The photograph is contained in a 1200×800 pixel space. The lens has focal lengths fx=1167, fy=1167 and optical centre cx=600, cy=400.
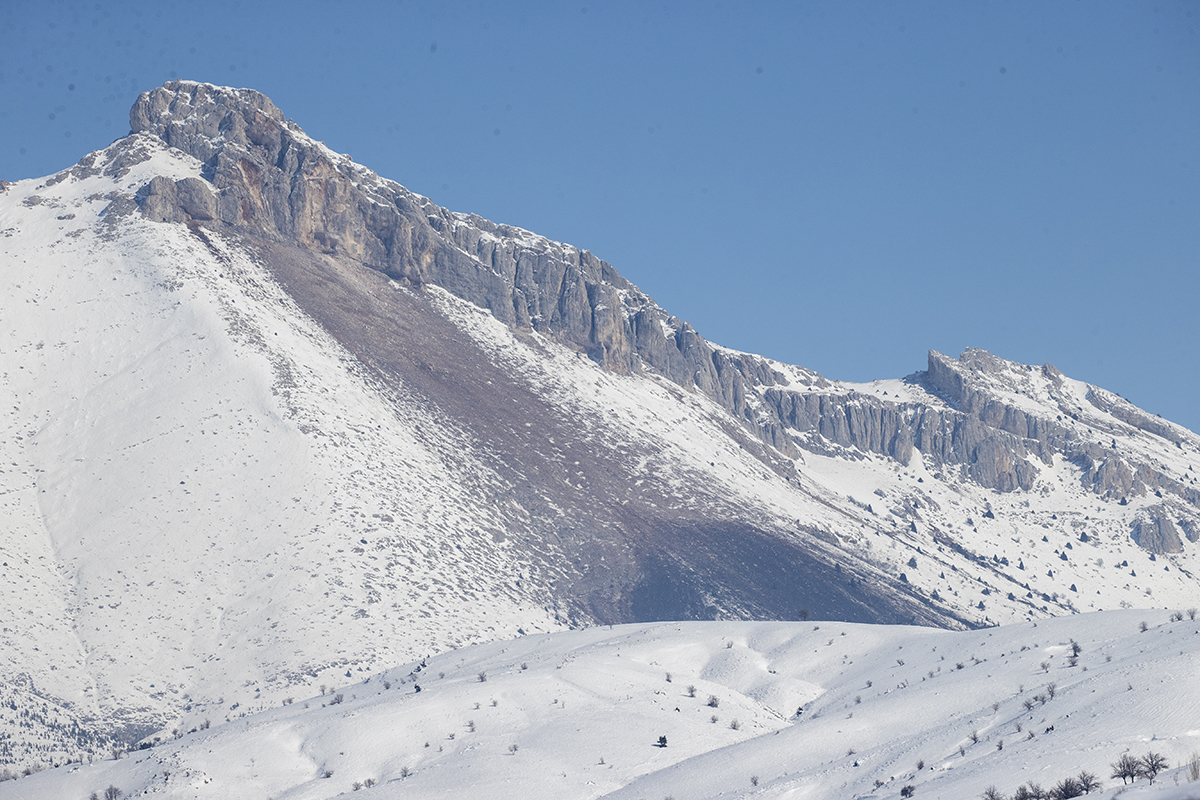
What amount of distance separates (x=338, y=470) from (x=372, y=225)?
60.2 metres

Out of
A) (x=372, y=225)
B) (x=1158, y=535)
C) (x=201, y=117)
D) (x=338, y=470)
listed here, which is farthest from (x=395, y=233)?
(x=1158, y=535)

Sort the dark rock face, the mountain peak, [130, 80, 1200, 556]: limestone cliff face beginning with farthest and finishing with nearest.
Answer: the dark rock face
the mountain peak
[130, 80, 1200, 556]: limestone cliff face

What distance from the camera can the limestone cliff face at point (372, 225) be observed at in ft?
434

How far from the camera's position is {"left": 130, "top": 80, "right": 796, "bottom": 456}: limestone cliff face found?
13225cm

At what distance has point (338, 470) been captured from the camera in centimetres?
9044

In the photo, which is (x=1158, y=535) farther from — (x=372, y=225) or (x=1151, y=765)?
(x=1151, y=765)

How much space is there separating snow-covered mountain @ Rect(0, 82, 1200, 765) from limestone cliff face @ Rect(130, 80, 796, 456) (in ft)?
1.41

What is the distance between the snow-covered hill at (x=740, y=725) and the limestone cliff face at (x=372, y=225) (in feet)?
329

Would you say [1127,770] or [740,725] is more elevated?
[1127,770]

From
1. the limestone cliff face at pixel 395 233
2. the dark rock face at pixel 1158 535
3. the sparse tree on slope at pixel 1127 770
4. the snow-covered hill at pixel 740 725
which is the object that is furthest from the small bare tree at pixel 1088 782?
the dark rock face at pixel 1158 535

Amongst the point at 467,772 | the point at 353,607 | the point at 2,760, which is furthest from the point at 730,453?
the point at 467,772

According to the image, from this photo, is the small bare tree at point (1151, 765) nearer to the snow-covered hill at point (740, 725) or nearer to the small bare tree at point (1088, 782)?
the snow-covered hill at point (740, 725)

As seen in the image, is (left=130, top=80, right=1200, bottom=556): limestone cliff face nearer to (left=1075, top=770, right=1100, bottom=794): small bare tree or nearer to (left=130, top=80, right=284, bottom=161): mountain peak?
(left=130, top=80, right=284, bottom=161): mountain peak

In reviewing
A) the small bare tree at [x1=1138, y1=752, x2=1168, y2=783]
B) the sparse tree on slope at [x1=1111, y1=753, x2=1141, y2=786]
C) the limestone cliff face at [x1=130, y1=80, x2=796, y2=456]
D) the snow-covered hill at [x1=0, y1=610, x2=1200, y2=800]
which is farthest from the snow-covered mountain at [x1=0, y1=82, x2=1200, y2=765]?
the small bare tree at [x1=1138, y1=752, x2=1168, y2=783]
